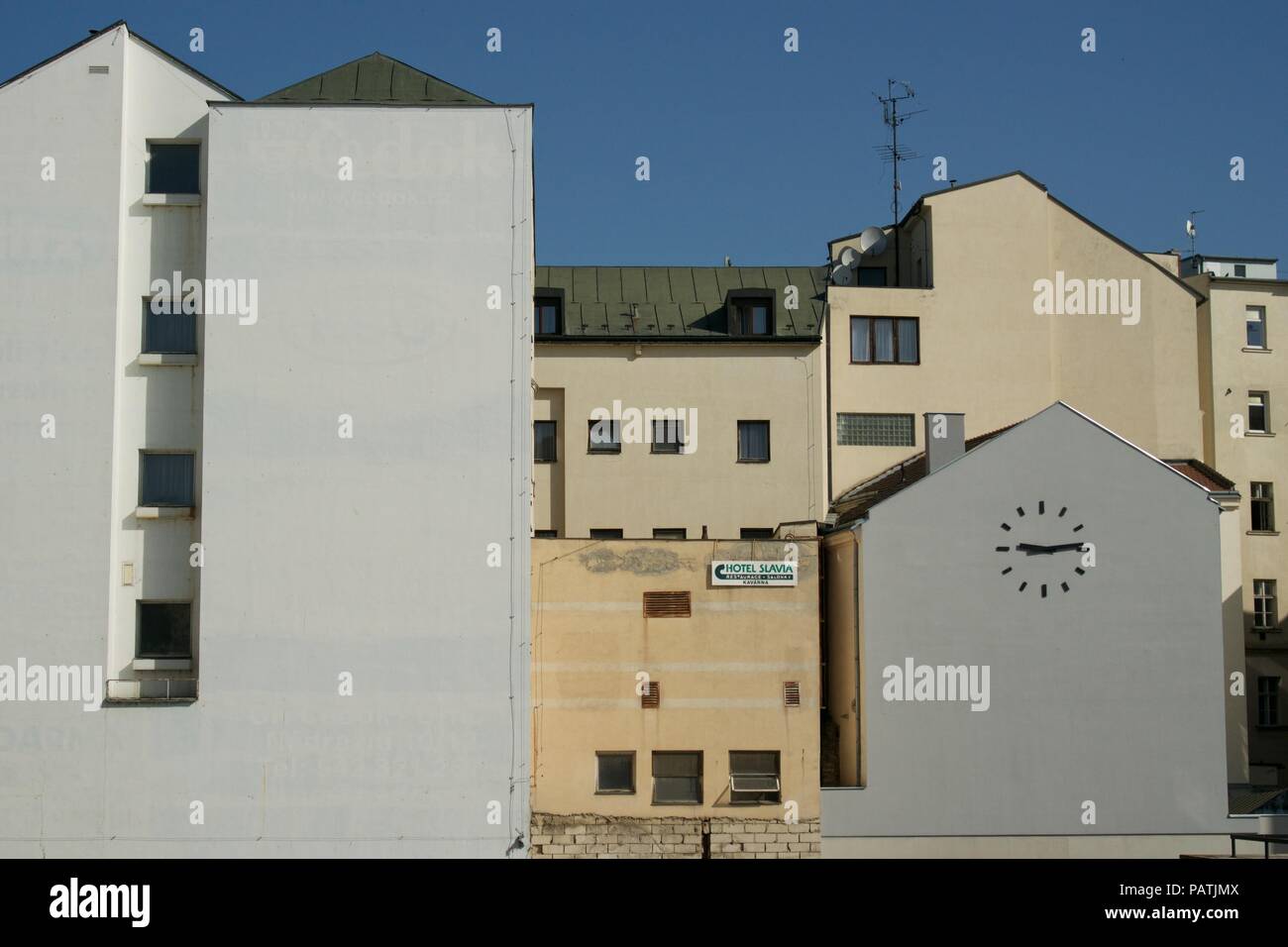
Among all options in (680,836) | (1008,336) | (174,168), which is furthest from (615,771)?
(1008,336)

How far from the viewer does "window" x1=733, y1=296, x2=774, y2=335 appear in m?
45.3

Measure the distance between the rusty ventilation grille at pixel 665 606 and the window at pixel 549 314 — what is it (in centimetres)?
1300

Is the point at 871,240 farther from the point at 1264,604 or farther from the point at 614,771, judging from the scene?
the point at 614,771

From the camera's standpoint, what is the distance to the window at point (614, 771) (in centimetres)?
3384

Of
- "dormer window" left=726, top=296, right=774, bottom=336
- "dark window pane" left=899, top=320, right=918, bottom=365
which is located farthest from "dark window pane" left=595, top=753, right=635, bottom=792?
"dark window pane" left=899, top=320, right=918, bottom=365

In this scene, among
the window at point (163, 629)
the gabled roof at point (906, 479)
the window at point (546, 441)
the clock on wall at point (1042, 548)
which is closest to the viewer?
the window at point (163, 629)

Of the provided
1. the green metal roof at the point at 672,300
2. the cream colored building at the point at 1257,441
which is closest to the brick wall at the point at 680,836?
the green metal roof at the point at 672,300

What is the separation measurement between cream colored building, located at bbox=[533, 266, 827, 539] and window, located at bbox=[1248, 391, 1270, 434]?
15.3 m

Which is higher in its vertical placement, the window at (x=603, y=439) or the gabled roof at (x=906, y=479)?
the window at (x=603, y=439)

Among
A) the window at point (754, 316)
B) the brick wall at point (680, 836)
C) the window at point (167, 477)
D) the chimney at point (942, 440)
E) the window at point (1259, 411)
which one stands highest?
the window at point (754, 316)

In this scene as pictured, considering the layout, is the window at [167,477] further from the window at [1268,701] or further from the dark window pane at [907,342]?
the window at [1268,701]

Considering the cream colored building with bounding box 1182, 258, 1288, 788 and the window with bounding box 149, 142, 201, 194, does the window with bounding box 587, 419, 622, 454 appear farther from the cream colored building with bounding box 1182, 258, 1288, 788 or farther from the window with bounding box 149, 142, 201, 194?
the cream colored building with bounding box 1182, 258, 1288, 788

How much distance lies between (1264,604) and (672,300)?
857 inches
